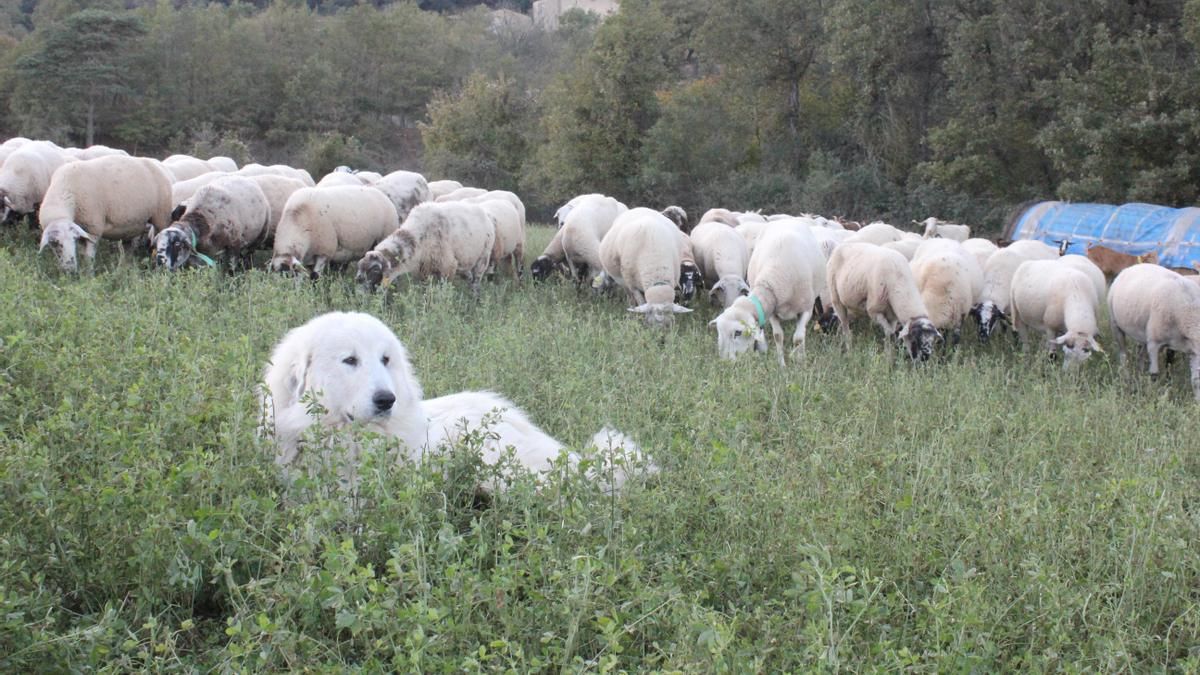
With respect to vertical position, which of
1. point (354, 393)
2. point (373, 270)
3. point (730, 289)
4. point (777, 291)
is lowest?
point (730, 289)

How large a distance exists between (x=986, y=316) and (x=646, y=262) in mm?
4428

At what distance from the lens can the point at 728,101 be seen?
133 ft

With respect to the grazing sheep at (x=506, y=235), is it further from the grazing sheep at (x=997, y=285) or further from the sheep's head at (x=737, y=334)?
the grazing sheep at (x=997, y=285)

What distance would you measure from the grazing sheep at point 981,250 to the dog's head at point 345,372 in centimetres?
1125

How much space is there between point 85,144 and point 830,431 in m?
46.2

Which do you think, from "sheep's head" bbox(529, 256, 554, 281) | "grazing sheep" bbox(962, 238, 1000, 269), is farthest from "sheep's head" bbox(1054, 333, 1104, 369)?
"sheep's head" bbox(529, 256, 554, 281)

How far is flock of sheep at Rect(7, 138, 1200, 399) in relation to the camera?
1148 centimetres

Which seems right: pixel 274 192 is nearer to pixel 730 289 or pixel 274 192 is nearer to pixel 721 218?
pixel 730 289

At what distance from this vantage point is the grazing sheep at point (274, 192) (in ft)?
45.8

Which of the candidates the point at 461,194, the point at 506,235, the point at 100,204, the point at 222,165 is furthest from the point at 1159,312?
the point at 222,165

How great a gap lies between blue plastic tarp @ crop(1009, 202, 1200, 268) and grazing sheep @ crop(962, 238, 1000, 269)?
6.04 metres

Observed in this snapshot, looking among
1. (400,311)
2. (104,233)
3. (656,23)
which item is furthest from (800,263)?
(656,23)

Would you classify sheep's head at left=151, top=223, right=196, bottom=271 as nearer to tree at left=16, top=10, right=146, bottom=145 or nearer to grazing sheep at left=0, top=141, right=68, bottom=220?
grazing sheep at left=0, top=141, right=68, bottom=220

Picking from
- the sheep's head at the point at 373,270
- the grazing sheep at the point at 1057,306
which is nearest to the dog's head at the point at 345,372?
the sheep's head at the point at 373,270
